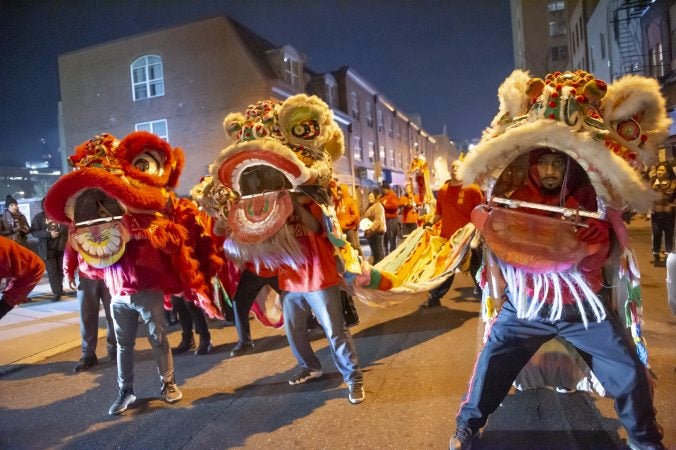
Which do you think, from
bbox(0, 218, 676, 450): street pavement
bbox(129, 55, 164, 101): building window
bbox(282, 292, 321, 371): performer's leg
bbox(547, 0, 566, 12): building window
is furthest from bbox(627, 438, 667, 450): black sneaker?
bbox(547, 0, 566, 12): building window

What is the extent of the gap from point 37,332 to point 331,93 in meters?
20.8

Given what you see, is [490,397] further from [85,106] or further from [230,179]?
[85,106]

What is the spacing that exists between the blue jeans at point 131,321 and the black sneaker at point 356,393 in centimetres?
161

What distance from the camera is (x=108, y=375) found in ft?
16.6

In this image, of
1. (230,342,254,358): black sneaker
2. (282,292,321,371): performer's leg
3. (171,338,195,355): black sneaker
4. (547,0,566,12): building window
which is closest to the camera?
(282,292,321,371): performer's leg

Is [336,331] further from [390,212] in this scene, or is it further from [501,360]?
[390,212]

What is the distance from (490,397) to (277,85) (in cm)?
1891

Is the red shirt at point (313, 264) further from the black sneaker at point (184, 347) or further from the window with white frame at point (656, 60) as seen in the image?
the window with white frame at point (656, 60)

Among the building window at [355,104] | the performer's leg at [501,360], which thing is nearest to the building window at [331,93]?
the building window at [355,104]

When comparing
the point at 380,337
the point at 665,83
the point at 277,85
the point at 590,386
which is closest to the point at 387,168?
the point at 277,85

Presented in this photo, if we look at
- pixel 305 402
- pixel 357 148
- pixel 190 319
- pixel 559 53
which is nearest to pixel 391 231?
pixel 190 319

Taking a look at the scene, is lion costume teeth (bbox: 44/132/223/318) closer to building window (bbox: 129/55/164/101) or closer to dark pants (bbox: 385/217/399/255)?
dark pants (bbox: 385/217/399/255)

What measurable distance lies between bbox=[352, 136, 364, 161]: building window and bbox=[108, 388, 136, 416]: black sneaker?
24296mm

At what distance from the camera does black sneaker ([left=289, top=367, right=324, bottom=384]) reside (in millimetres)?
4340
